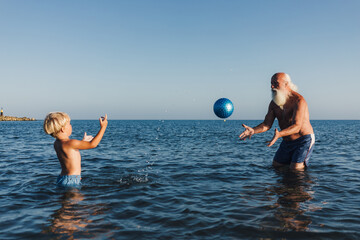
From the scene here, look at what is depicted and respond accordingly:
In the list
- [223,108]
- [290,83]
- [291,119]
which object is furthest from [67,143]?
[223,108]

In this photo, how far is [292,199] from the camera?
17.1ft

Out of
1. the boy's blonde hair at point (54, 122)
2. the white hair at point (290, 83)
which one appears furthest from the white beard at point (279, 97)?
the boy's blonde hair at point (54, 122)

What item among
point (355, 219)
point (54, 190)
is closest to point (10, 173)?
point (54, 190)

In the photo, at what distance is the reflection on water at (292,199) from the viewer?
13.2 feet

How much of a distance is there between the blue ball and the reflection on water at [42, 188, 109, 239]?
5.65 metres

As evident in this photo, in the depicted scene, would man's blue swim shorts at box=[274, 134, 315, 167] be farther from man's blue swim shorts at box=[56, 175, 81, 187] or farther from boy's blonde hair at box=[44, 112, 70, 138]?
boy's blonde hair at box=[44, 112, 70, 138]

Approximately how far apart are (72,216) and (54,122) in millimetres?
1729

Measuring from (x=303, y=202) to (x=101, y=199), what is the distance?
4.02 m

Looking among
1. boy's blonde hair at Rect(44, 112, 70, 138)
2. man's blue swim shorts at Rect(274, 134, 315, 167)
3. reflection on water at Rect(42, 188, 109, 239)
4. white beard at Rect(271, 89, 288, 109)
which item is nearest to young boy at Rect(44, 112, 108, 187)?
boy's blonde hair at Rect(44, 112, 70, 138)

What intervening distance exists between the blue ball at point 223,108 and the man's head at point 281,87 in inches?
119

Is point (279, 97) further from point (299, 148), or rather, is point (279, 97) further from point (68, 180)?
point (68, 180)

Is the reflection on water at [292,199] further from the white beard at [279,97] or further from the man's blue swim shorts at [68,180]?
the man's blue swim shorts at [68,180]

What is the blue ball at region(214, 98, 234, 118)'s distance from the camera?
9.42 metres

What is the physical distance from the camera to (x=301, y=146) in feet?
21.0
